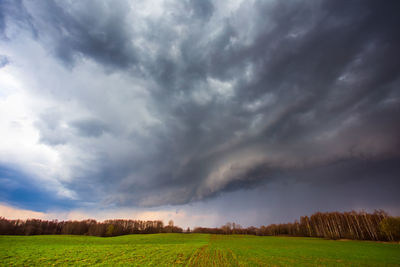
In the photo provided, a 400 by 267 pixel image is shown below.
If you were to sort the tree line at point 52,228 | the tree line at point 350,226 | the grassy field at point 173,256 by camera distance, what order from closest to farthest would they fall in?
1. the grassy field at point 173,256
2. the tree line at point 350,226
3. the tree line at point 52,228

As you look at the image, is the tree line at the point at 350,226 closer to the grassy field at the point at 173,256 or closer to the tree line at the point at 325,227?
the tree line at the point at 325,227

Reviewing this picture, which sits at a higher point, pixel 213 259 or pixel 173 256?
pixel 173 256

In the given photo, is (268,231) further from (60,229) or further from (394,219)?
(60,229)

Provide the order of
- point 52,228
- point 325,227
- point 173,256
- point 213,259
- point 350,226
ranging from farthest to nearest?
point 52,228
point 325,227
point 350,226
point 173,256
point 213,259

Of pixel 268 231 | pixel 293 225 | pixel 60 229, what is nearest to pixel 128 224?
pixel 60 229

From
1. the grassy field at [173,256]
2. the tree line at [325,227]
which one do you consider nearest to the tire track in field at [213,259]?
the grassy field at [173,256]

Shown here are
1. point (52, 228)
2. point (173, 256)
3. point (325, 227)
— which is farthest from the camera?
point (52, 228)

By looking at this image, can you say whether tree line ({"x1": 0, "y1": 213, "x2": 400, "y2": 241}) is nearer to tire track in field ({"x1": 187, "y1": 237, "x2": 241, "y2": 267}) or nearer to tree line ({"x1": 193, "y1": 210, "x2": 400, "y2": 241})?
tree line ({"x1": 193, "y1": 210, "x2": 400, "y2": 241})

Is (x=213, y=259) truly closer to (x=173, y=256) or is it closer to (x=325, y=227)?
(x=173, y=256)

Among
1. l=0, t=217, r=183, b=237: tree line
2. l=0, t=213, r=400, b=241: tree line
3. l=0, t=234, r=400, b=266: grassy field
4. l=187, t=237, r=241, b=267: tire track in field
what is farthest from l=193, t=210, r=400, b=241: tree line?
l=0, t=217, r=183, b=237: tree line

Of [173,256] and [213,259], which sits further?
[173,256]

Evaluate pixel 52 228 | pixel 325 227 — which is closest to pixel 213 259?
pixel 325 227

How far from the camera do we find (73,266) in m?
22.4

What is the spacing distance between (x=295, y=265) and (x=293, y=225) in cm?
16960
